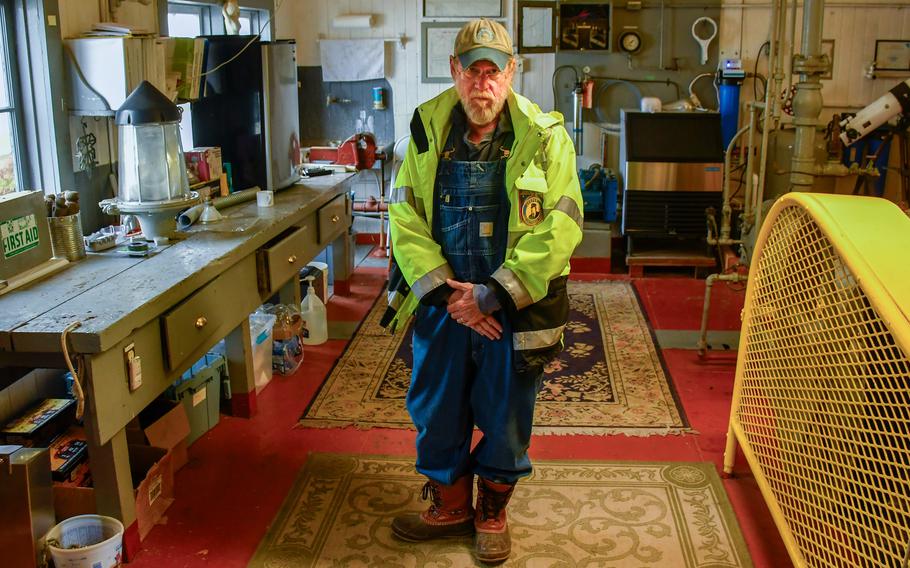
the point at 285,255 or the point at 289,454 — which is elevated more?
the point at 285,255

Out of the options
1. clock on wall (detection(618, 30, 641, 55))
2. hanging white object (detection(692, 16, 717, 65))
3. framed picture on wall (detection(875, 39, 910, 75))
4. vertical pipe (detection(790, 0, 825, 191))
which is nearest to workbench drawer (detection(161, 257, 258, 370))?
vertical pipe (detection(790, 0, 825, 191))

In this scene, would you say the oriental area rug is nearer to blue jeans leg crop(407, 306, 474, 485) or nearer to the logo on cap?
blue jeans leg crop(407, 306, 474, 485)

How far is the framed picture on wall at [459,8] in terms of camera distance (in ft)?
22.1

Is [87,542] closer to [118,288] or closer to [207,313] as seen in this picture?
[118,288]

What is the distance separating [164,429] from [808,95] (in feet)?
10.2

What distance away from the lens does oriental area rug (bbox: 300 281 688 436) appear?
12.7 feet

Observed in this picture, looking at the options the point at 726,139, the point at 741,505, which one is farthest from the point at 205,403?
the point at 726,139

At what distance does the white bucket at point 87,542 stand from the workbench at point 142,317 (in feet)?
0.18

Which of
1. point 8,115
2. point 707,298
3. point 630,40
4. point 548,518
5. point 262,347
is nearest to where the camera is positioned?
point 548,518

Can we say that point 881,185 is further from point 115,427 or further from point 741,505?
point 115,427

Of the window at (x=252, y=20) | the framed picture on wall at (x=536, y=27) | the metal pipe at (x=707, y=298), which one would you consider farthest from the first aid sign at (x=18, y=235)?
the framed picture on wall at (x=536, y=27)

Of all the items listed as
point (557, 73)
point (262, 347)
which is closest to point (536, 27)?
point (557, 73)

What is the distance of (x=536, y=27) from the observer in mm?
6691

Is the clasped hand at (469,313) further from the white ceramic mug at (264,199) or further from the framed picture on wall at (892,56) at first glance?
the framed picture on wall at (892,56)
